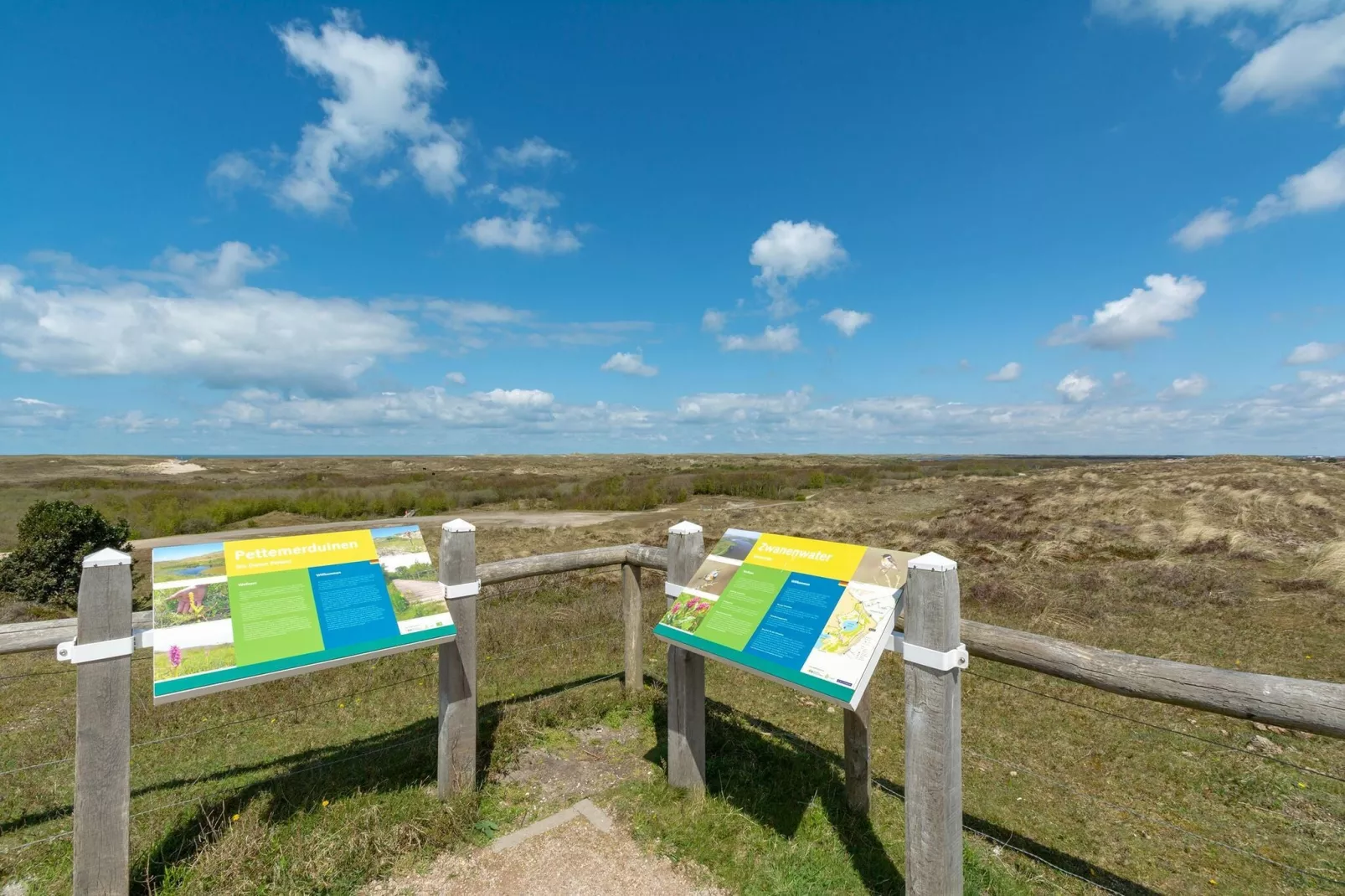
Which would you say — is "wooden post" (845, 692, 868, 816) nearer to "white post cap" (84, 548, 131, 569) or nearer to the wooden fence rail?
the wooden fence rail

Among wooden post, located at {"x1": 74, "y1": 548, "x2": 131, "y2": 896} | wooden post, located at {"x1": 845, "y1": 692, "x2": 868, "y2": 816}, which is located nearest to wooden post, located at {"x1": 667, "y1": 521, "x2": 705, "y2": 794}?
wooden post, located at {"x1": 845, "y1": 692, "x2": 868, "y2": 816}

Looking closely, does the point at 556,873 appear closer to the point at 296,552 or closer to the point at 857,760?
the point at 857,760

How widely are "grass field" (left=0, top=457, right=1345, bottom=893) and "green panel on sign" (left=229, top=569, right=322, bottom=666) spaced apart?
44.5 inches

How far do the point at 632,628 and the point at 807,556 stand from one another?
2.85 metres

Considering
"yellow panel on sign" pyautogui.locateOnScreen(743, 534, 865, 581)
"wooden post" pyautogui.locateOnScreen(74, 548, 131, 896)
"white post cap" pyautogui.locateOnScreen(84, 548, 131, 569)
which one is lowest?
"wooden post" pyautogui.locateOnScreen(74, 548, 131, 896)

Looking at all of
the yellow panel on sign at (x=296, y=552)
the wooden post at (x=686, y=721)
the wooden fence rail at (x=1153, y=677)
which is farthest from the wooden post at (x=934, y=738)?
the yellow panel on sign at (x=296, y=552)

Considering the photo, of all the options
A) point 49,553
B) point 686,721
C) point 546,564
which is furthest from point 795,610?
point 49,553

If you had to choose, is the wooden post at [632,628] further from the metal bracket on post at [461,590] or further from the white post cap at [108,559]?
the white post cap at [108,559]

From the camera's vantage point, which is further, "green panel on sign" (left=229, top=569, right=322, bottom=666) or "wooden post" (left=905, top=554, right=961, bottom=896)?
"green panel on sign" (left=229, top=569, right=322, bottom=666)

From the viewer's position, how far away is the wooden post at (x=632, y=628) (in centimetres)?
574

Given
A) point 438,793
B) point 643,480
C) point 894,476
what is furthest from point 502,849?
point 894,476

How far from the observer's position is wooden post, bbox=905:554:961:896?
2.77 m

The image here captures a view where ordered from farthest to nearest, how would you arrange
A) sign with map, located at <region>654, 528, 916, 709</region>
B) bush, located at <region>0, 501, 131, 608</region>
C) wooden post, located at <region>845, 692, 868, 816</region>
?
1. bush, located at <region>0, 501, 131, 608</region>
2. wooden post, located at <region>845, 692, 868, 816</region>
3. sign with map, located at <region>654, 528, 916, 709</region>

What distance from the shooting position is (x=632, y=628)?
5758 mm
